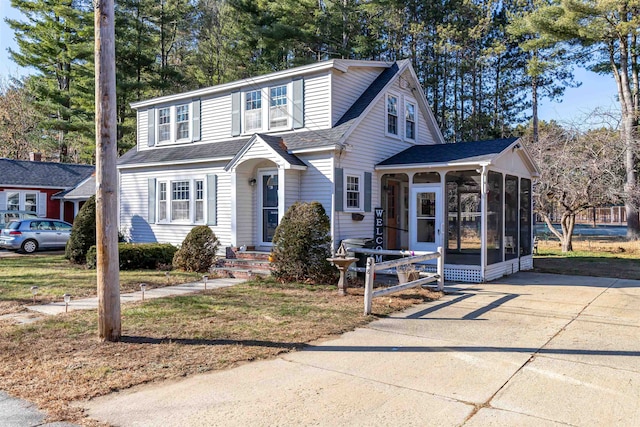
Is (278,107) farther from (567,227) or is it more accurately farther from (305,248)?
(567,227)

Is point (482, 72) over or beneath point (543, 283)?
over

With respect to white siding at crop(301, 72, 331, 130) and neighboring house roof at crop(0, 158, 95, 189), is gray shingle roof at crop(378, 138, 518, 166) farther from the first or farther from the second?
neighboring house roof at crop(0, 158, 95, 189)

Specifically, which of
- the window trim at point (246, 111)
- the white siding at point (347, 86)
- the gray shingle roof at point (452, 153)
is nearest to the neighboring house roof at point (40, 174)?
the window trim at point (246, 111)

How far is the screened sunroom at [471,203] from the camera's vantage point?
38.5 feet

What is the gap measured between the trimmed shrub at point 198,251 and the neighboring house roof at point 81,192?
14.3 metres

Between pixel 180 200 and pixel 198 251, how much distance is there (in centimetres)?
397

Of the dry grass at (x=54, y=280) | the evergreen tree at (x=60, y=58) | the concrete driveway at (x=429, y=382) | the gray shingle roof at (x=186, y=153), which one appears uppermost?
the evergreen tree at (x=60, y=58)

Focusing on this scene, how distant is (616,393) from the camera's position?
444 centimetres

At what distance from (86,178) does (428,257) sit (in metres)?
25.0

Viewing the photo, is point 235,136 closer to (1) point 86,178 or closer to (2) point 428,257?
(2) point 428,257

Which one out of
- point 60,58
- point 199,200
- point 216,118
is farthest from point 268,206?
point 60,58

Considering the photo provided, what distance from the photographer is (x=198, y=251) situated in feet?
41.2

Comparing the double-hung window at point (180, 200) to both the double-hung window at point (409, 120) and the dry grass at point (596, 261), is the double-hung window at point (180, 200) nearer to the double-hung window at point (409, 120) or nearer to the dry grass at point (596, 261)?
the double-hung window at point (409, 120)

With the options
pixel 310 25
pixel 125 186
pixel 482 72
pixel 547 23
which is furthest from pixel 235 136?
pixel 482 72
